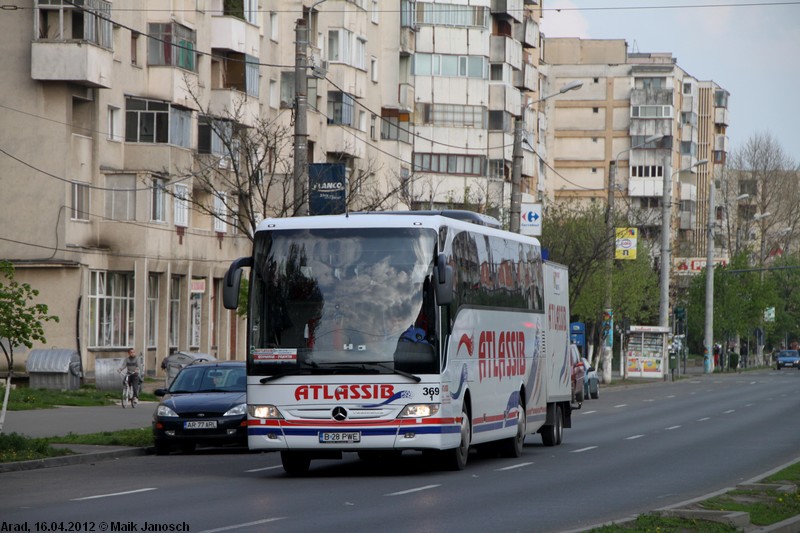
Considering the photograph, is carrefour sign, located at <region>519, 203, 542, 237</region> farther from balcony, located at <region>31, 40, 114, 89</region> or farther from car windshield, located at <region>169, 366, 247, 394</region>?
car windshield, located at <region>169, 366, 247, 394</region>

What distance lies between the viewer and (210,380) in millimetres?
27797

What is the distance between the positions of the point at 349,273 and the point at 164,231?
38145mm

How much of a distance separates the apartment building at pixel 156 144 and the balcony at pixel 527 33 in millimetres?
22641

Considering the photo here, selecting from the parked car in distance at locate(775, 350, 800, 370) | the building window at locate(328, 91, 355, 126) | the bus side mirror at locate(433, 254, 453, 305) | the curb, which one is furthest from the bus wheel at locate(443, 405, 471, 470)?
the parked car in distance at locate(775, 350, 800, 370)

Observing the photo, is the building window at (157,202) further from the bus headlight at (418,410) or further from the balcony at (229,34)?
the bus headlight at (418,410)

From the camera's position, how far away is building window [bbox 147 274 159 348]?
58.5 meters

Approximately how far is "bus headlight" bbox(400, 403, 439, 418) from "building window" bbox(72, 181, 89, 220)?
34.8m

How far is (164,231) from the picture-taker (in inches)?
2296

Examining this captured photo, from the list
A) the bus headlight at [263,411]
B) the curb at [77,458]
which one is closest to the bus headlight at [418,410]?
the bus headlight at [263,411]

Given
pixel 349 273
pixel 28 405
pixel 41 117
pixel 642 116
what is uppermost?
pixel 642 116

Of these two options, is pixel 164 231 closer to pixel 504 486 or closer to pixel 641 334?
pixel 641 334

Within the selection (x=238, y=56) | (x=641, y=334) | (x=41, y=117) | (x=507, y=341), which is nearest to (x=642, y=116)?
(x=641, y=334)

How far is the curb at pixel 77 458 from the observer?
74.2 ft

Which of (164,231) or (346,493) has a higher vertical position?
(164,231)
